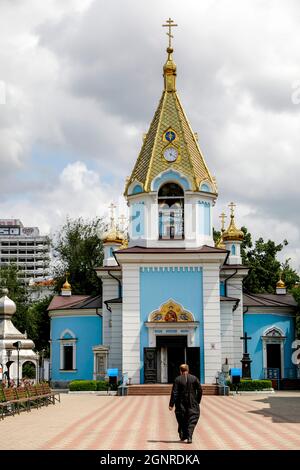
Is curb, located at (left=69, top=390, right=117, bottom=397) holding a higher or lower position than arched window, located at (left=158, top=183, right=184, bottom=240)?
lower

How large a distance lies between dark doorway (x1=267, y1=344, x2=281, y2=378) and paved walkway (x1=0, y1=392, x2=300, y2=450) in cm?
1206

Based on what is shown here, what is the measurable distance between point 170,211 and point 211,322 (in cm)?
499

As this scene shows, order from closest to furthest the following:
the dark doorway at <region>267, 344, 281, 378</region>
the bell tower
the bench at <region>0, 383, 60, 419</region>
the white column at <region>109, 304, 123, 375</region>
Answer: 1. the bench at <region>0, 383, 60, 419</region>
2. the bell tower
3. the white column at <region>109, 304, 123, 375</region>
4. the dark doorway at <region>267, 344, 281, 378</region>

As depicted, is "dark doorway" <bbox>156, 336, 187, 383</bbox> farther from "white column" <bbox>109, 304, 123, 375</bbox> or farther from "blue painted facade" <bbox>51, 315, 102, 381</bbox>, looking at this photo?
"blue painted facade" <bbox>51, 315, 102, 381</bbox>

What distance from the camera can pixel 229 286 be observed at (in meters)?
35.8

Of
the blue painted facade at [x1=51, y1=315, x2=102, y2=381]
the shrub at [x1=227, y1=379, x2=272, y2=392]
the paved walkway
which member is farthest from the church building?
the paved walkway

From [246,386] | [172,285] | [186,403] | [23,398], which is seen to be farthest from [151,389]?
[186,403]

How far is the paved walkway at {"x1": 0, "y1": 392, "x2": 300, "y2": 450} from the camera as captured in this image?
477 inches

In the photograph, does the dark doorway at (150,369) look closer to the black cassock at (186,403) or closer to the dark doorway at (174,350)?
the dark doorway at (174,350)

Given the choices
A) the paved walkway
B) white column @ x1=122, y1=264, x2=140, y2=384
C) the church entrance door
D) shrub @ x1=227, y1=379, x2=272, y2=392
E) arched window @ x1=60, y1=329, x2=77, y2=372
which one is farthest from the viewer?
arched window @ x1=60, y1=329, x2=77, y2=372

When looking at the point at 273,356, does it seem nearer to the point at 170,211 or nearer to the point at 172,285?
the point at 172,285

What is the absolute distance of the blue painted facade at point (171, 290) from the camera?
101ft

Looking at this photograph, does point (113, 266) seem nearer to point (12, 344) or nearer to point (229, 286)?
point (229, 286)

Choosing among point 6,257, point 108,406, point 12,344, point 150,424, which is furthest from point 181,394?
point 6,257
